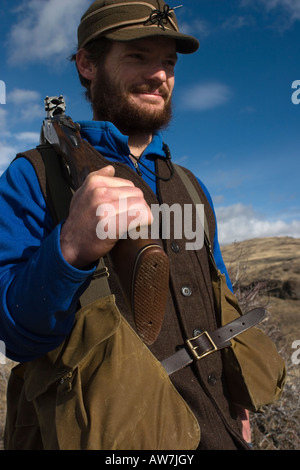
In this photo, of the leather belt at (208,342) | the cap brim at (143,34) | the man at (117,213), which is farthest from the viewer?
the cap brim at (143,34)

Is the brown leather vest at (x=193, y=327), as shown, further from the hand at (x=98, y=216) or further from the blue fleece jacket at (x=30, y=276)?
the hand at (x=98, y=216)

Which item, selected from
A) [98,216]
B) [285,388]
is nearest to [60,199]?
[98,216]

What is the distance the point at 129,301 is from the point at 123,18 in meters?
1.92

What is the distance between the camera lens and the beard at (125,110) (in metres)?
2.59

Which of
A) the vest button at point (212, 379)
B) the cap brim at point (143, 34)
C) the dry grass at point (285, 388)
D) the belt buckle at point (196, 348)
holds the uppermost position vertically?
the cap brim at point (143, 34)

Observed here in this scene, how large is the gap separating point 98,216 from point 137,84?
141 cm

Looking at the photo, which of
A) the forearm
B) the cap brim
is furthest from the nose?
the forearm

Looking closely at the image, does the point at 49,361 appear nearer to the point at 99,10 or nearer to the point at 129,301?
the point at 129,301

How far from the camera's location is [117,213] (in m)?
1.40

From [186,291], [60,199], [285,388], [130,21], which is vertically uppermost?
[130,21]

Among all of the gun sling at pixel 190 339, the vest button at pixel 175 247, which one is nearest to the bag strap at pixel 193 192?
the gun sling at pixel 190 339

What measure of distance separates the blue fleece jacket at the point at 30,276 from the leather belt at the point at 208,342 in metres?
0.61

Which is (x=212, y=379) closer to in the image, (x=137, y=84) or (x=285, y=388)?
(x=137, y=84)

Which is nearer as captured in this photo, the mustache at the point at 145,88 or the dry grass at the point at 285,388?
the mustache at the point at 145,88
